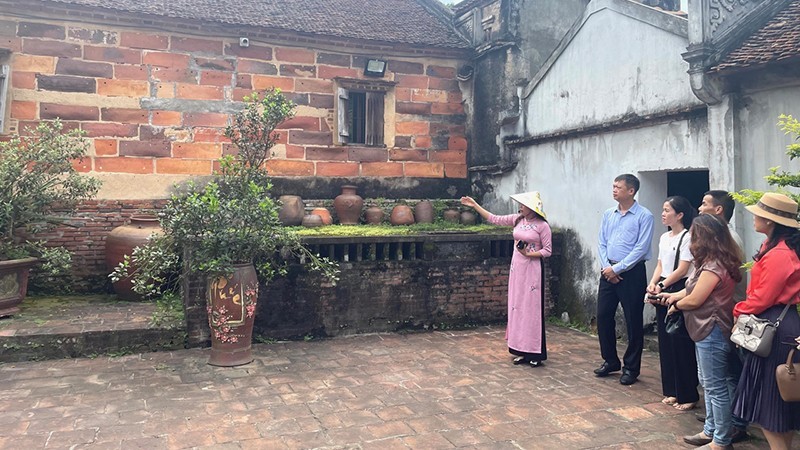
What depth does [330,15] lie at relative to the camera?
1034 centimetres

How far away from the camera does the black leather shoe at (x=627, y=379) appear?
5387 mm

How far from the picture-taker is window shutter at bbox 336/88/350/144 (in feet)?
32.6

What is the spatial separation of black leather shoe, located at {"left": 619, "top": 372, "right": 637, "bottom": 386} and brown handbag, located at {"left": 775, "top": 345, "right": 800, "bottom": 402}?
198 cm

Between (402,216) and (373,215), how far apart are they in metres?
0.48

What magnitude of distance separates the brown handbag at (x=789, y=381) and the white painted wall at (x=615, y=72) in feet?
11.3

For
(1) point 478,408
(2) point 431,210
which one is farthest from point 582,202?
(1) point 478,408

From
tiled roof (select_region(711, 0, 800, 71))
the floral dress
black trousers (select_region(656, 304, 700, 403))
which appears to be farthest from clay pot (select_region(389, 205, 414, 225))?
black trousers (select_region(656, 304, 700, 403))

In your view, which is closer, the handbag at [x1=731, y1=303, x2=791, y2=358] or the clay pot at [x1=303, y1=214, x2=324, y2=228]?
the handbag at [x1=731, y1=303, x2=791, y2=358]

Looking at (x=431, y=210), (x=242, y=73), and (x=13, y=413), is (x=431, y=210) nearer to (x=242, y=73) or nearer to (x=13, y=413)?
(x=242, y=73)

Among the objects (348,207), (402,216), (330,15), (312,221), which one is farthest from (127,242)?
(330,15)

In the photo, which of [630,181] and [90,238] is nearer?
[630,181]

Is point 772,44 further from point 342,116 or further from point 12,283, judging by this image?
point 12,283

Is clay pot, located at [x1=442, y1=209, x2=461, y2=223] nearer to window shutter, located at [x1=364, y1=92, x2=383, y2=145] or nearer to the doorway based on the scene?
window shutter, located at [x1=364, y1=92, x2=383, y2=145]

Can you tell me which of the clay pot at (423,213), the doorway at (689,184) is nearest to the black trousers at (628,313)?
the doorway at (689,184)
